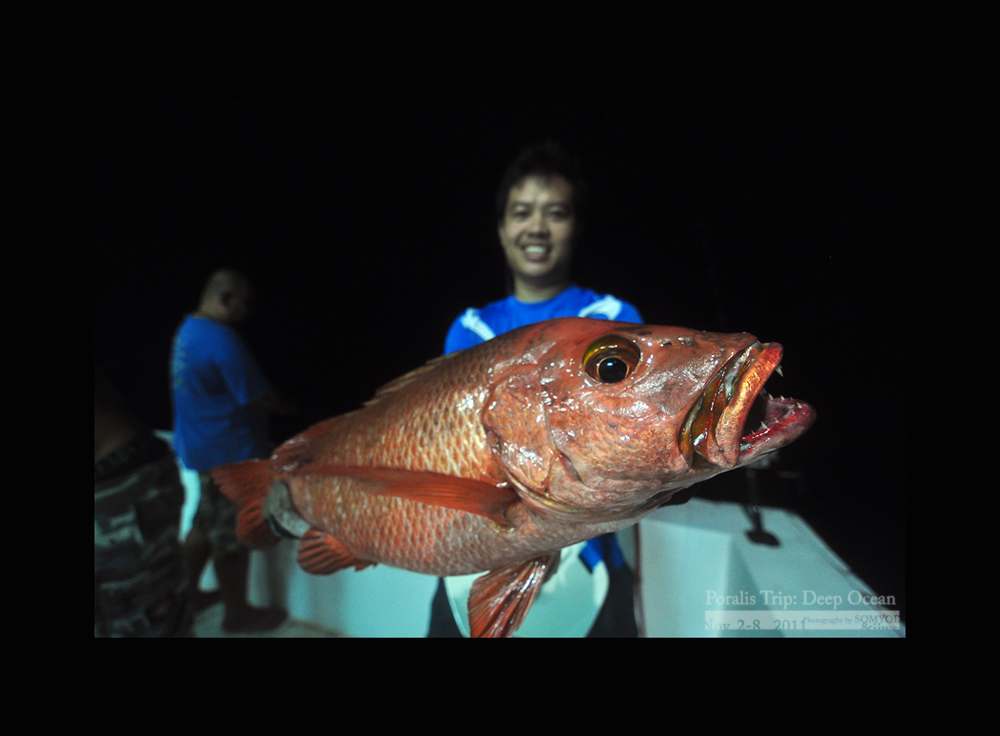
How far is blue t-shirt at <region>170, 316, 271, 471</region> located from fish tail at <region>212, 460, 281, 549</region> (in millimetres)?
642

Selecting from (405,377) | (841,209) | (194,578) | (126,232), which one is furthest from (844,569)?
(126,232)

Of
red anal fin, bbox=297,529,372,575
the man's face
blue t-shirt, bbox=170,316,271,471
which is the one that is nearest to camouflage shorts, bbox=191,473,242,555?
blue t-shirt, bbox=170,316,271,471

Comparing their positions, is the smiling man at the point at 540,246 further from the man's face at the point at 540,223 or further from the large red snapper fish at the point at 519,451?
the large red snapper fish at the point at 519,451

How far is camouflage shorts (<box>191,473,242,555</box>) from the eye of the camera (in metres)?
1.43

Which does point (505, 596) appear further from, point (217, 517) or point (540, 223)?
point (217, 517)

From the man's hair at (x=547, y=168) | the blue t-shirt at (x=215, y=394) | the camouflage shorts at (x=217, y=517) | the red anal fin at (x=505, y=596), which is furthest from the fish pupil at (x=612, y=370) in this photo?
A: the camouflage shorts at (x=217, y=517)

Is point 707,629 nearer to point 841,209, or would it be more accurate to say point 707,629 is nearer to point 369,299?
point 841,209

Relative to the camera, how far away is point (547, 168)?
0.89 m

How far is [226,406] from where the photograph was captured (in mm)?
1293

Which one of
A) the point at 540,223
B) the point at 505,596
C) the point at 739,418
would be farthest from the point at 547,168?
the point at 505,596

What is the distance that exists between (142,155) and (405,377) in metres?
1.54

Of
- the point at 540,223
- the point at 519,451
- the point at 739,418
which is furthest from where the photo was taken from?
the point at 540,223

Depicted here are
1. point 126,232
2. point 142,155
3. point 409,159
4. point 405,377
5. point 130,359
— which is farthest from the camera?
point 130,359

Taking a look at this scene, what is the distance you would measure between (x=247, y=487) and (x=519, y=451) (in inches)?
22.0
